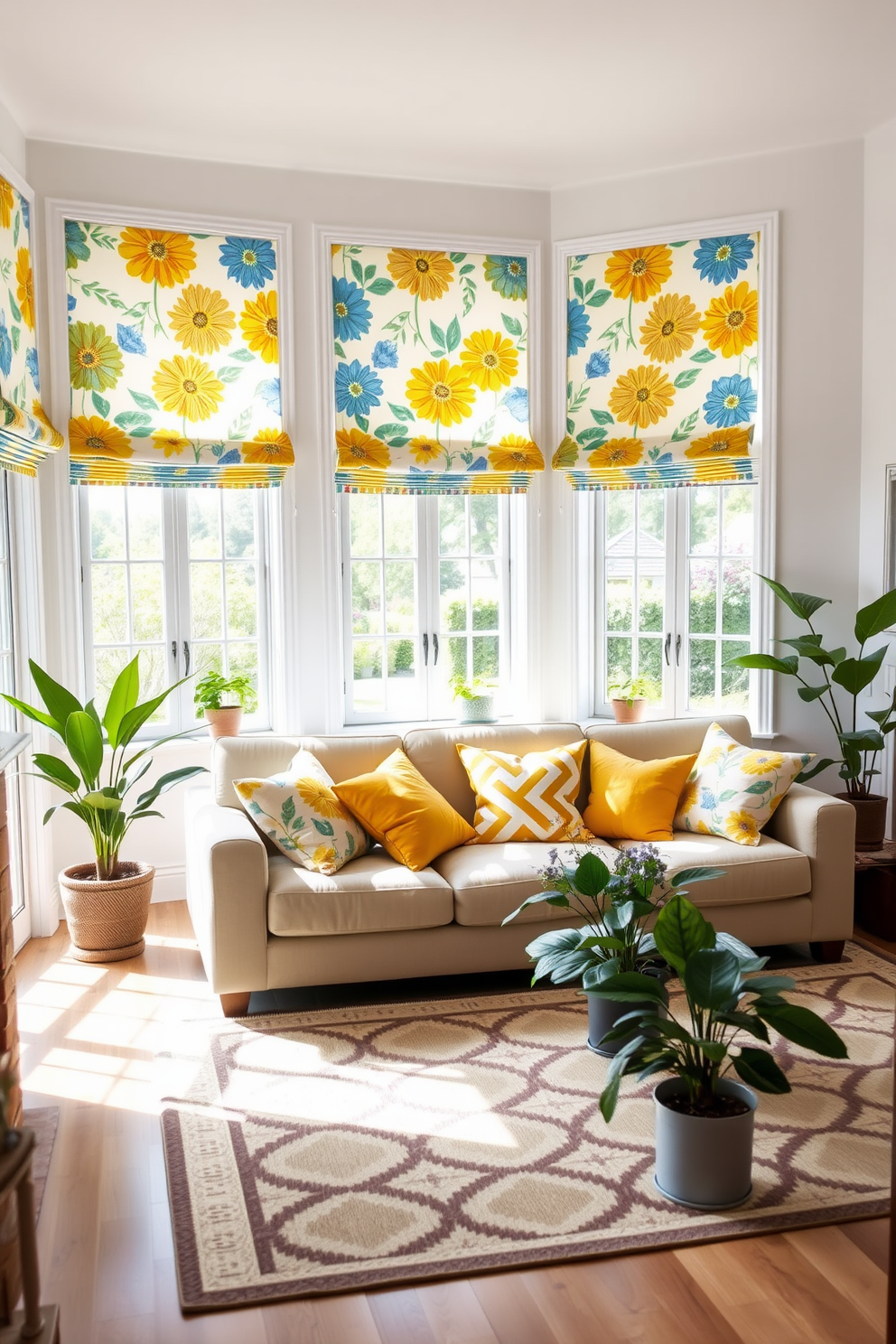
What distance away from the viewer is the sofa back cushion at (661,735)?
14.7 ft

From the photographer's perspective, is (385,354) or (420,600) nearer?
(385,354)

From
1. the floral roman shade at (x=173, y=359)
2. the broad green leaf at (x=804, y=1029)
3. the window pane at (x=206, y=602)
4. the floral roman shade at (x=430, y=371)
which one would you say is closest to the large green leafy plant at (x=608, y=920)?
the broad green leaf at (x=804, y=1029)

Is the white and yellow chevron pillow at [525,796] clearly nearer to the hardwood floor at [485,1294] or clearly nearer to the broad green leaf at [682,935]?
the broad green leaf at [682,935]

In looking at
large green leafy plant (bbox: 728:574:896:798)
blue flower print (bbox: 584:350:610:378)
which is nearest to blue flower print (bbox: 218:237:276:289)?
blue flower print (bbox: 584:350:610:378)

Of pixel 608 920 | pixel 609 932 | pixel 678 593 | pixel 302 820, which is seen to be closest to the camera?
pixel 608 920

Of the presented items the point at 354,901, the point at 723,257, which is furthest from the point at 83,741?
the point at 723,257

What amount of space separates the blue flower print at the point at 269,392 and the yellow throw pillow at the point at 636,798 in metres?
2.05

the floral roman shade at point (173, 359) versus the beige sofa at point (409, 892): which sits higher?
the floral roman shade at point (173, 359)

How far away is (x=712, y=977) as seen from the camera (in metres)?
2.36

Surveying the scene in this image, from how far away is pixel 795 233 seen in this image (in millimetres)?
4762

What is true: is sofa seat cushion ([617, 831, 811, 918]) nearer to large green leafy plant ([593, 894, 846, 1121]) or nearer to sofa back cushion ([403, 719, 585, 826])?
sofa back cushion ([403, 719, 585, 826])

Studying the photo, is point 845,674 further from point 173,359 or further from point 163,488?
point 173,359

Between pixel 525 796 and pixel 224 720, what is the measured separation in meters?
1.26

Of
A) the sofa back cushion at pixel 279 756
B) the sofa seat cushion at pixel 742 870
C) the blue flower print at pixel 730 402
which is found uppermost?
the blue flower print at pixel 730 402
